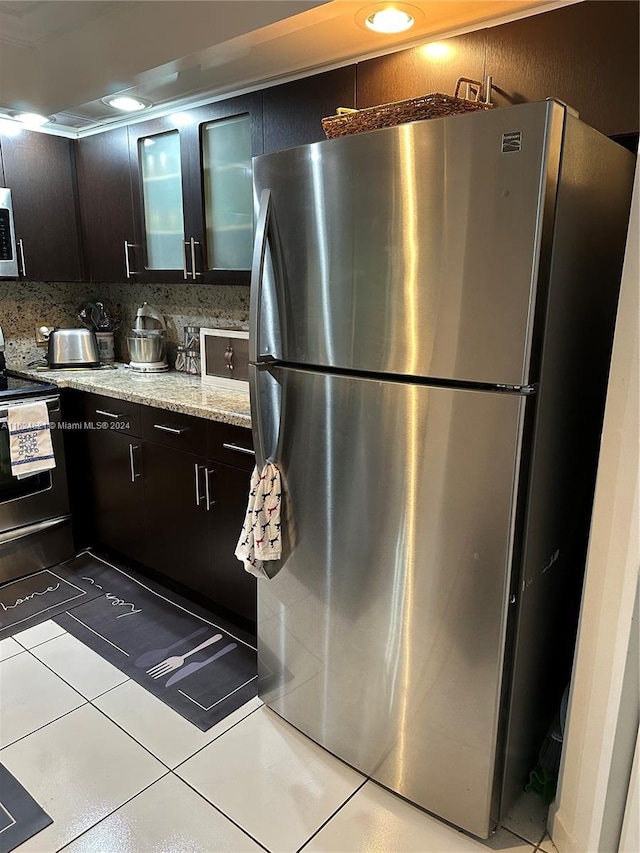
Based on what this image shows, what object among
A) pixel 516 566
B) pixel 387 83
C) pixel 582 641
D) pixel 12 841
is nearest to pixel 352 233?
pixel 387 83

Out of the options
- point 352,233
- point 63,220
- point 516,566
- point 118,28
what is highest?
point 118,28

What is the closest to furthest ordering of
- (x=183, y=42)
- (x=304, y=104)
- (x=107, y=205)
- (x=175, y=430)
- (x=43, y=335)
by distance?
(x=183, y=42), (x=304, y=104), (x=175, y=430), (x=107, y=205), (x=43, y=335)

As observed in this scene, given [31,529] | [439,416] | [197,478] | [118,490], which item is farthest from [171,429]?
[439,416]

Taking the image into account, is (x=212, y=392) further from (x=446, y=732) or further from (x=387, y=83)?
(x=446, y=732)

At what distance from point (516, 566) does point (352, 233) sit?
873mm

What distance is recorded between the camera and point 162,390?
267 centimetres

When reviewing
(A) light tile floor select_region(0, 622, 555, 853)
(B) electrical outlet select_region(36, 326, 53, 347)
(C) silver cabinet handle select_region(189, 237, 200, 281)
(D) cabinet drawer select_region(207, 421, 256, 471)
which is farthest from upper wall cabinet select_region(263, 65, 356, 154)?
(A) light tile floor select_region(0, 622, 555, 853)

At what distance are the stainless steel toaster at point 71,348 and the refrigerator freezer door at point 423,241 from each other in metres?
1.98

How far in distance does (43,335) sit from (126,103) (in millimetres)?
1384

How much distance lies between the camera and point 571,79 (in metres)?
1.49

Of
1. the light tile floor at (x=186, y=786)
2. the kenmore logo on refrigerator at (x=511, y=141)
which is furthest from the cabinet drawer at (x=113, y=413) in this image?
the kenmore logo on refrigerator at (x=511, y=141)

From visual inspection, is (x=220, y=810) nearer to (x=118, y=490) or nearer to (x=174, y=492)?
(x=174, y=492)

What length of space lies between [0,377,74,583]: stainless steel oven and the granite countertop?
0.54ft

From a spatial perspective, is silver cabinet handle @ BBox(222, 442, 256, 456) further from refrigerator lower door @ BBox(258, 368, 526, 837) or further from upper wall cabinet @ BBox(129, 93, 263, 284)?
upper wall cabinet @ BBox(129, 93, 263, 284)
